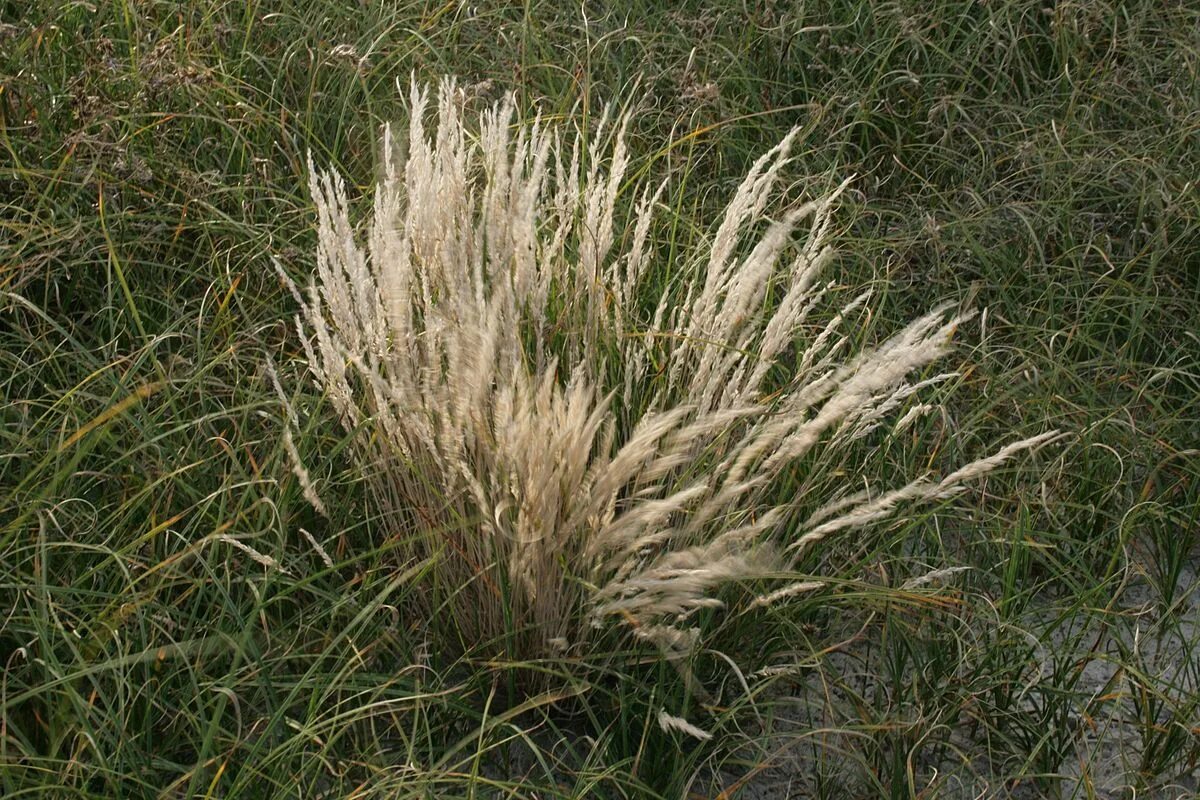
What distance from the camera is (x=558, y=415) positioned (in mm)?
1694

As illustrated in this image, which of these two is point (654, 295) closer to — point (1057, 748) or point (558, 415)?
point (558, 415)

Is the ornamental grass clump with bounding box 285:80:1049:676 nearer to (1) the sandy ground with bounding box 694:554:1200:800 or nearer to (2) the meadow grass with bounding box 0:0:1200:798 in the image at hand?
→ (2) the meadow grass with bounding box 0:0:1200:798

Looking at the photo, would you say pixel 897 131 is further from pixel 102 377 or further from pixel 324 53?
pixel 102 377

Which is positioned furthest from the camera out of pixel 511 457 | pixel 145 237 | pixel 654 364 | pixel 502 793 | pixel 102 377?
pixel 145 237

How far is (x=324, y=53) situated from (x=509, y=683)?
73.7 inches

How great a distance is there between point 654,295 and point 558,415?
0.88 m

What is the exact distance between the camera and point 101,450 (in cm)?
222

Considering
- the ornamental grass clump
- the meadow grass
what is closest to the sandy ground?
the meadow grass

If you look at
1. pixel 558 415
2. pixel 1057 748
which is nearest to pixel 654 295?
pixel 558 415

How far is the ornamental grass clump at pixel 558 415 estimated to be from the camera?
68.4 inches

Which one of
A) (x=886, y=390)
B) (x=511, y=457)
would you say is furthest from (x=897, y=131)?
(x=511, y=457)

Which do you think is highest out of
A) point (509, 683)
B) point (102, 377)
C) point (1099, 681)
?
point (102, 377)

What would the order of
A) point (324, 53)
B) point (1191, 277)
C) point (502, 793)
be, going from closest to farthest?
point (502, 793) → point (1191, 277) → point (324, 53)

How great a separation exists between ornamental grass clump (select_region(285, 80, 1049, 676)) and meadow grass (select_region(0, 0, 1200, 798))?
10cm
